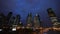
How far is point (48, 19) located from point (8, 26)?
329 millimetres

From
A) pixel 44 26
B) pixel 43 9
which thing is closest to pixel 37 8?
pixel 43 9

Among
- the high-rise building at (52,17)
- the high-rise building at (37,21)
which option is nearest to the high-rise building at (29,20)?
the high-rise building at (37,21)

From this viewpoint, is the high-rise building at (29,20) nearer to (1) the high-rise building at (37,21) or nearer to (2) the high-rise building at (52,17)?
(1) the high-rise building at (37,21)

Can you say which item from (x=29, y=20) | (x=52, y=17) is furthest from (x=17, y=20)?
(x=52, y=17)

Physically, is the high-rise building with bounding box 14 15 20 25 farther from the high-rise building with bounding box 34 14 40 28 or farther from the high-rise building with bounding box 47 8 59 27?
the high-rise building with bounding box 47 8 59 27

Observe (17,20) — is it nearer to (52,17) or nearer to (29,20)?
(29,20)

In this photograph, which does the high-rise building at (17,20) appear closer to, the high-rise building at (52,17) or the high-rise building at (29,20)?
the high-rise building at (29,20)

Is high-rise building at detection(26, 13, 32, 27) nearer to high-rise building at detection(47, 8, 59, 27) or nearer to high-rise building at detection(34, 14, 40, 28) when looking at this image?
high-rise building at detection(34, 14, 40, 28)

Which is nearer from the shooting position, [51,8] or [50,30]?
[50,30]

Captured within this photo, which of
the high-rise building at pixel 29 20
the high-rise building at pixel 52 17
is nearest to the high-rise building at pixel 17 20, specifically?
the high-rise building at pixel 29 20

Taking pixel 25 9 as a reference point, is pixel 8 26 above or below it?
below

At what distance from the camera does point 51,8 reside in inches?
39.8

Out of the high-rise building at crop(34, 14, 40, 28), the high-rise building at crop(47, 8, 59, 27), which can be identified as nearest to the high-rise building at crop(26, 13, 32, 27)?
the high-rise building at crop(34, 14, 40, 28)

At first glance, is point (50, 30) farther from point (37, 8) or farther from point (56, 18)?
point (37, 8)
